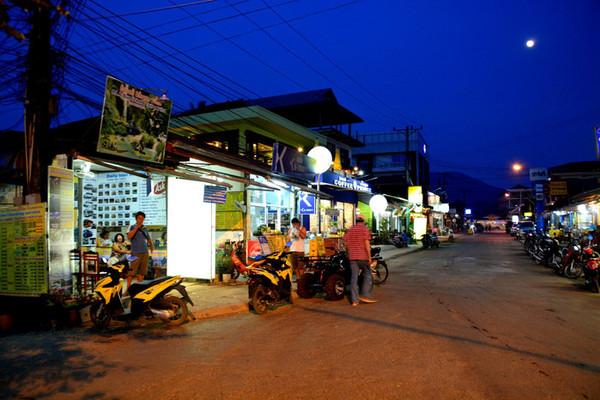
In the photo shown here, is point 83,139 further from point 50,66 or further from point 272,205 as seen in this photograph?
point 272,205

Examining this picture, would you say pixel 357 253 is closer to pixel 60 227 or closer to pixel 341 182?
pixel 60 227

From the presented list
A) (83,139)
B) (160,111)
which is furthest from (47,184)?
(160,111)

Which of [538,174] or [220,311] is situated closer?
[220,311]

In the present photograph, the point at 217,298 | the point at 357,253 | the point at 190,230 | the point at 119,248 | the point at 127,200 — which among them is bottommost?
the point at 217,298

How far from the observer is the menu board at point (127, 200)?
13.1 metres

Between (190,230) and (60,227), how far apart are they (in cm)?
460

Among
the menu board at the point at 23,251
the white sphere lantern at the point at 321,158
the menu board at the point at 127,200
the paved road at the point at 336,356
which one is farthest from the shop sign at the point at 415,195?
the menu board at the point at 23,251

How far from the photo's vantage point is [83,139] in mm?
8625

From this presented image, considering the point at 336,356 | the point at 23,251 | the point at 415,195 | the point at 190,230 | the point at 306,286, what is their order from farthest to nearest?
1. the point at 415,195
2. the point at 190,230
3. the point at 306,286
4. the point at 23,251
5. the point at 336,356

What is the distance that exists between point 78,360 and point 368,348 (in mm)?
4062

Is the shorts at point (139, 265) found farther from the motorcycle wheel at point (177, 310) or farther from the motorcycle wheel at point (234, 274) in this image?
the motorcycle wheel at point (234, 274)

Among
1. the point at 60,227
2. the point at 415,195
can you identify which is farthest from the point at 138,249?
the point at 415,195

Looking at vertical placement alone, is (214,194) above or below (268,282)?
above

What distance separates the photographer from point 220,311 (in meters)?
8.96
